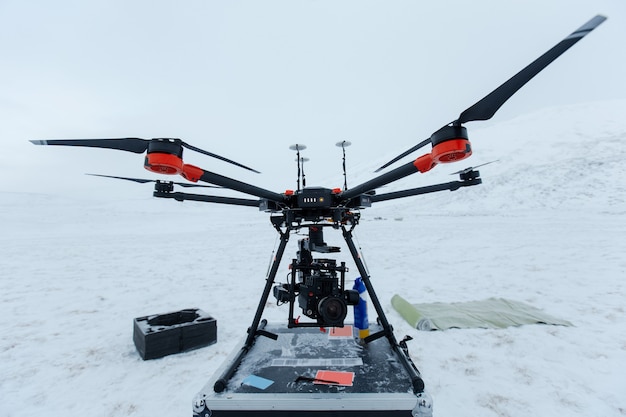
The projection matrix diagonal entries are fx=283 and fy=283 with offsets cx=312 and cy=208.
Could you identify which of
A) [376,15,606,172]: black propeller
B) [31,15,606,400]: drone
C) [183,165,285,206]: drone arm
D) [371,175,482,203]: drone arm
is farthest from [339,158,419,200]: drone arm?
[183,165,285,206]: drone arm

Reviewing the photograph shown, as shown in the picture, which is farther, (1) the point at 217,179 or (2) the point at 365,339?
(2) the point at 365,339

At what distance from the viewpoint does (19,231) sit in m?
22.4

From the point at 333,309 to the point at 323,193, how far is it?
115 centimetres

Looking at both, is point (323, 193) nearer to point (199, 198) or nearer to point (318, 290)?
point (318, 290)

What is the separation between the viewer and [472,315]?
5.28 meters

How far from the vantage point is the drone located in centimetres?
158

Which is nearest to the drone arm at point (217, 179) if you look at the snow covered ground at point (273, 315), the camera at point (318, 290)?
the camera at point (318, 290)

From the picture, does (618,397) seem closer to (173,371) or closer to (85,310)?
(173,371)

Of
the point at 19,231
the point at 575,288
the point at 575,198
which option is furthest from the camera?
the point at 575,198

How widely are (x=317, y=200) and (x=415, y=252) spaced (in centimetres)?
1048

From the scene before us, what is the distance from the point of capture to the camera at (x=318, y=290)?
9.13 feet

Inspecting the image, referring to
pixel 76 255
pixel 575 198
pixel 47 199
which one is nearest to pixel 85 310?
pixel 76 255

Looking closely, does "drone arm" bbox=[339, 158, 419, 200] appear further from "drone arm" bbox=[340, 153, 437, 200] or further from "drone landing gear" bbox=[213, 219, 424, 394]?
"drone landing gear" bbox=[213, 219, 424, 394]

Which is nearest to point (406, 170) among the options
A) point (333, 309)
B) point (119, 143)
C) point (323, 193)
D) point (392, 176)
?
point (392, 176)
